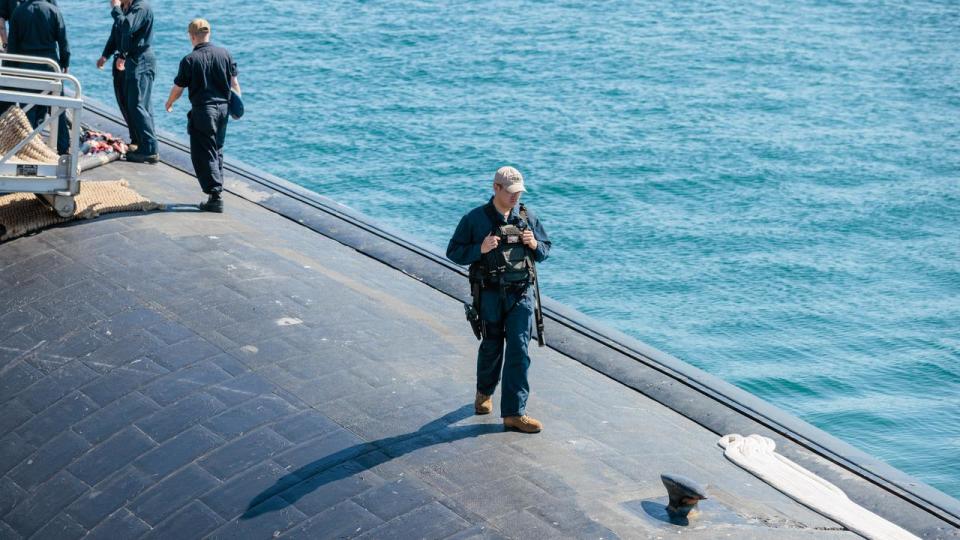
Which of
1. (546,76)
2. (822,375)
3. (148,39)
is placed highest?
(148,39)

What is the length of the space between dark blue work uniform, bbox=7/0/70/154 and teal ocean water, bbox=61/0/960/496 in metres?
12.6

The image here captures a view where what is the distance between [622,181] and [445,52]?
37.1 feet

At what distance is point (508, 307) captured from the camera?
9.62 metres

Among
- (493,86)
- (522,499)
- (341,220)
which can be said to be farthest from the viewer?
(493,86)

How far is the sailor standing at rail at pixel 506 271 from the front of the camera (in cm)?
945

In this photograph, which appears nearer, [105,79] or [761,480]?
[761,480]

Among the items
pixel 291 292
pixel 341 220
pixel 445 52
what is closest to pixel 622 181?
pixel 445 52

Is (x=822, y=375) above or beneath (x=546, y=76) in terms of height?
beneath

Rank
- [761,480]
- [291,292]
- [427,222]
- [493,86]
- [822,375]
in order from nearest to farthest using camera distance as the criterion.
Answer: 1. [761,480]
2. [291,292]
3. [822,375]
4. [427,222]
5. [493,86]

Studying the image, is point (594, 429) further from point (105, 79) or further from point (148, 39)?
point (105, 79)

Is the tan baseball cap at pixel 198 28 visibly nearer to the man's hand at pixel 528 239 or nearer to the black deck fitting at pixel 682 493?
Answer: the man's hand at pixel 528 239

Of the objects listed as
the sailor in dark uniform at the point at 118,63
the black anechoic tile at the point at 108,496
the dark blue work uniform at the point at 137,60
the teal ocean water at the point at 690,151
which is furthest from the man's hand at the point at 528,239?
the teal ocean water at the point at 690,151

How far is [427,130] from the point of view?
35.4 m

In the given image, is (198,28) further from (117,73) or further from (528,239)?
(528,239)
